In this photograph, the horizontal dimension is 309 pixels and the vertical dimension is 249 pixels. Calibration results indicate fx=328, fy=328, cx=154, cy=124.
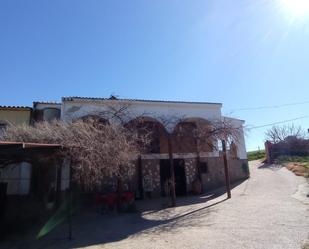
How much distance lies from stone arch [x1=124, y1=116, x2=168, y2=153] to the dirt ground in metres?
3.64

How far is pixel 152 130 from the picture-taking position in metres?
18.3

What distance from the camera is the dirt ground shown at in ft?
29.5

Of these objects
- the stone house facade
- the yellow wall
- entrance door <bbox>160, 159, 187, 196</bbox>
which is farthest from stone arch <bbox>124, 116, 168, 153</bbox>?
the yellow wall

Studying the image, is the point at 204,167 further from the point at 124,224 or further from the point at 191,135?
the point at 124,224

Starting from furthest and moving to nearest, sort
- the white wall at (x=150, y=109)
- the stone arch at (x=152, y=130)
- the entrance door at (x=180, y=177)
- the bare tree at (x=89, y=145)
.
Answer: the entrance door at (x=180, y=177)
the white wall at (x=150, y=109)
the stone arch at (x=152, y=130)
the bare tree at (x=89, y=145)

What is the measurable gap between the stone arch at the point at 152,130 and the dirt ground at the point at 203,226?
12.0 feet

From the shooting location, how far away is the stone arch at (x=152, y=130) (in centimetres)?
1680

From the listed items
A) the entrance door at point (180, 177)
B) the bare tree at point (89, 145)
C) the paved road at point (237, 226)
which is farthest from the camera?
the entrance door at point (180, 177)

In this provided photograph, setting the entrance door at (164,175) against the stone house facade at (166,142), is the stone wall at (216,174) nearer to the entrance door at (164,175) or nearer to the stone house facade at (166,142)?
the stone house facade at (166,142)

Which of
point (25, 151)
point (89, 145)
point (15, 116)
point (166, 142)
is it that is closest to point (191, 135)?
point (166, 142)

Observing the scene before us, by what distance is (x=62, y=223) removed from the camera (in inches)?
496

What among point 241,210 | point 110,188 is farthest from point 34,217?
point 241,210

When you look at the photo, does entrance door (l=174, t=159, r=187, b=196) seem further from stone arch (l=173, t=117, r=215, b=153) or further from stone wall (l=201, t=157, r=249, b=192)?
stone arch (l=173, t=117, r=215, b=153)

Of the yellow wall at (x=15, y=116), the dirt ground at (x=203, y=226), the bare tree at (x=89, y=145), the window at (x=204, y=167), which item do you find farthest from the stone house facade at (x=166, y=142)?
the bare tree at (x=89, y=145)
